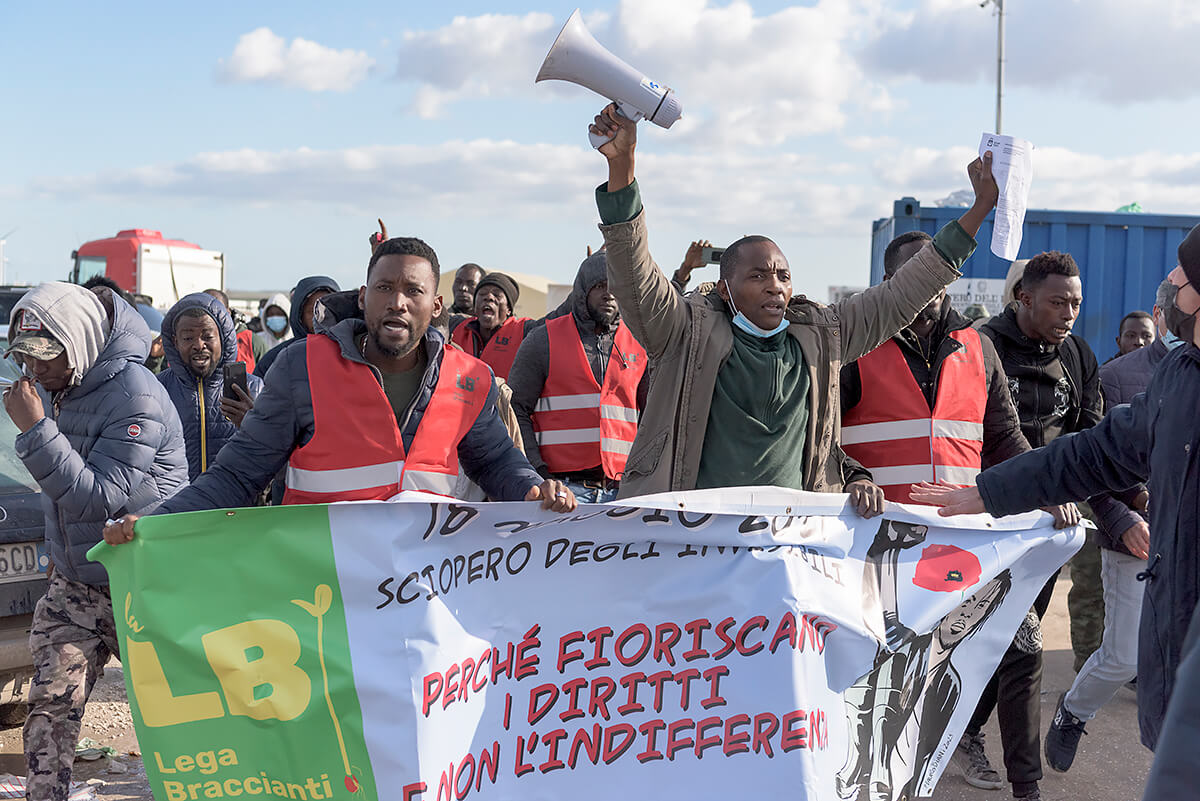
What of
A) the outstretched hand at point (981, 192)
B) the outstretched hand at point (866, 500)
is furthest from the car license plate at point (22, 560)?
the outstretched hand at point (981, 192)

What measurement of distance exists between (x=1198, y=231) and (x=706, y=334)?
5.16 feet

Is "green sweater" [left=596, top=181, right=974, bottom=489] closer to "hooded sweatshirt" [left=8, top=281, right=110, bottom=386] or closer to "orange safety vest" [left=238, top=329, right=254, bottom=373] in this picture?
"hooded sweatshirt" [left=8, top=281, right=110, bottom=386]

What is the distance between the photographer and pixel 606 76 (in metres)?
3.40

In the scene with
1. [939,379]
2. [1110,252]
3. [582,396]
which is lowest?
[582,396]

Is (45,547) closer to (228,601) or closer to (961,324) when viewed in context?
(228,601)

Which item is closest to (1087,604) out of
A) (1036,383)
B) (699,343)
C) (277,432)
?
(1036,383)

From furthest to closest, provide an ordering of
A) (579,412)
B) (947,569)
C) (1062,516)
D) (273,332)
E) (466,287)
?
1. (273,332)
2. (466,287)
3. (579,412)
4. (1062,516)
5. (947,569)

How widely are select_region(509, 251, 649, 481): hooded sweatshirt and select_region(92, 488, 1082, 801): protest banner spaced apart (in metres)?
2.39

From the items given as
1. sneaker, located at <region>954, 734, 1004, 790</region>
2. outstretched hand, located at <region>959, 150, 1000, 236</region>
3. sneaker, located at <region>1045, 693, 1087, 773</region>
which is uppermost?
outstretched hand, located at <region>959, 150, 1000, 236</region>

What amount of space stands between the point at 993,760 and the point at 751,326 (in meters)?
2.73

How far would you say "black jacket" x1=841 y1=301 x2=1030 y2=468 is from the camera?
4656 millimetres

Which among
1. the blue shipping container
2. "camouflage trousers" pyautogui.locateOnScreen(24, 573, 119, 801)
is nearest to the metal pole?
the blue shipping container

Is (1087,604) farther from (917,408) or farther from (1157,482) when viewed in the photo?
(1157,482)

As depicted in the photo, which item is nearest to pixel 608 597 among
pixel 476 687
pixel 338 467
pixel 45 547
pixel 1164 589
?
pixel 476 687
